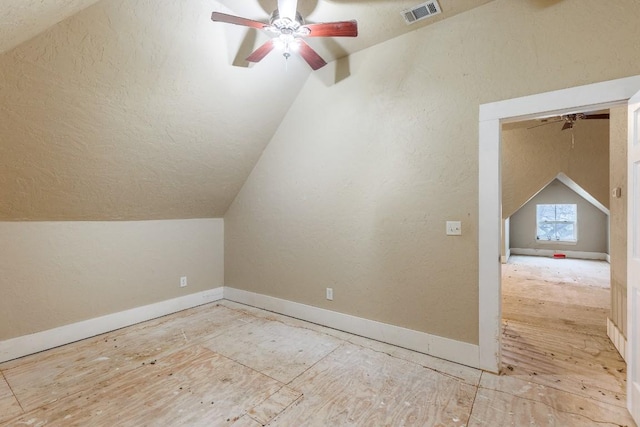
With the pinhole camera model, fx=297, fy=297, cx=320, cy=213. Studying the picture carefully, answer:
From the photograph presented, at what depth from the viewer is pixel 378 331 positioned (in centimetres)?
287

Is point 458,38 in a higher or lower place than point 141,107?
higher

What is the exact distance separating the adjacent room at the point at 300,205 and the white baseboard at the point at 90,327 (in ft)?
0.06

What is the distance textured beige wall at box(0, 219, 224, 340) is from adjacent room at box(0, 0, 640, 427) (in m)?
0.02

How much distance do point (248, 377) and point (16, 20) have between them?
2.58 metres

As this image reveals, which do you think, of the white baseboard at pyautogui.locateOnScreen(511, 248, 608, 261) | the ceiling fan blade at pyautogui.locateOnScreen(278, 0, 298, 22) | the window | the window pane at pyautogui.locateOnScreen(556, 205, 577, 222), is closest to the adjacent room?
the ceiling fan blade at pyautogui.locateOnScreen(278, 0, 298, 22)

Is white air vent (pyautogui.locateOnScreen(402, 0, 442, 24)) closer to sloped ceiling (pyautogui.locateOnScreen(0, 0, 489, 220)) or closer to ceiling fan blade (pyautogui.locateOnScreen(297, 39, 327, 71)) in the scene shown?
sloped ceiling (pyautogui.locateOnScreen(0, 0, 489, 220))

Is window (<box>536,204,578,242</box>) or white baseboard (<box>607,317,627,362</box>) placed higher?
window (<box>536,204,578,242</box>)

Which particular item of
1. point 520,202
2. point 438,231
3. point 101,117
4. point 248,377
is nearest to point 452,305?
point 438,231

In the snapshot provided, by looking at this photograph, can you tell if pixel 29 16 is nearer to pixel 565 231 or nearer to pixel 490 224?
pixel 490 224

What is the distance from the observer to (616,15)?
187 centimetres

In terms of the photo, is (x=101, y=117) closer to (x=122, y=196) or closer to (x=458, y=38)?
(x=122, y=196)

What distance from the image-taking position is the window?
26.4ft

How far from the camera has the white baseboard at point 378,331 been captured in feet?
8.01

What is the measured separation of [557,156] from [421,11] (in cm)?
496
